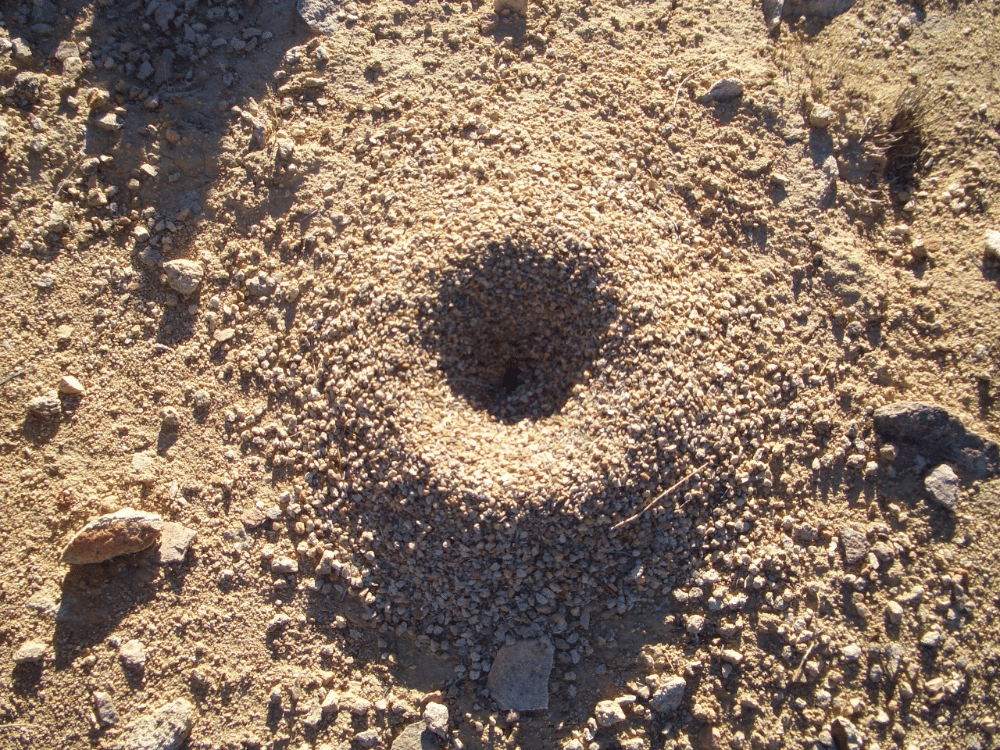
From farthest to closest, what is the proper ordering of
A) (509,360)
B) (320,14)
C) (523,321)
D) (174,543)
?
(320,14) → (509,360) → (523,321) → (174,543)

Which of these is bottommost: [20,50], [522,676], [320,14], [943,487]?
[522,676]

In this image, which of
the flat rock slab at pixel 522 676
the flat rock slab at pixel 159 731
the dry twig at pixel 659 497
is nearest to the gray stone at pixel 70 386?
the flat rock slab at pixel 159 731

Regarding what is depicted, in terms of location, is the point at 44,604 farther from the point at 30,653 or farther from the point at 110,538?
the point at 110,538

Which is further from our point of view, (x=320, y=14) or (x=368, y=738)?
(x=320, y=14)

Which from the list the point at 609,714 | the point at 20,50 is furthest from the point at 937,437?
the point at 20,50

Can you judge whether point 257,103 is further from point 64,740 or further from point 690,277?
point 64,740

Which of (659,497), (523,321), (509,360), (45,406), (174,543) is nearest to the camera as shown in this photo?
(659,497)

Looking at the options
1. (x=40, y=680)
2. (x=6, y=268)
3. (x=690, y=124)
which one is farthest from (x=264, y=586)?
(x=690, y=124)
